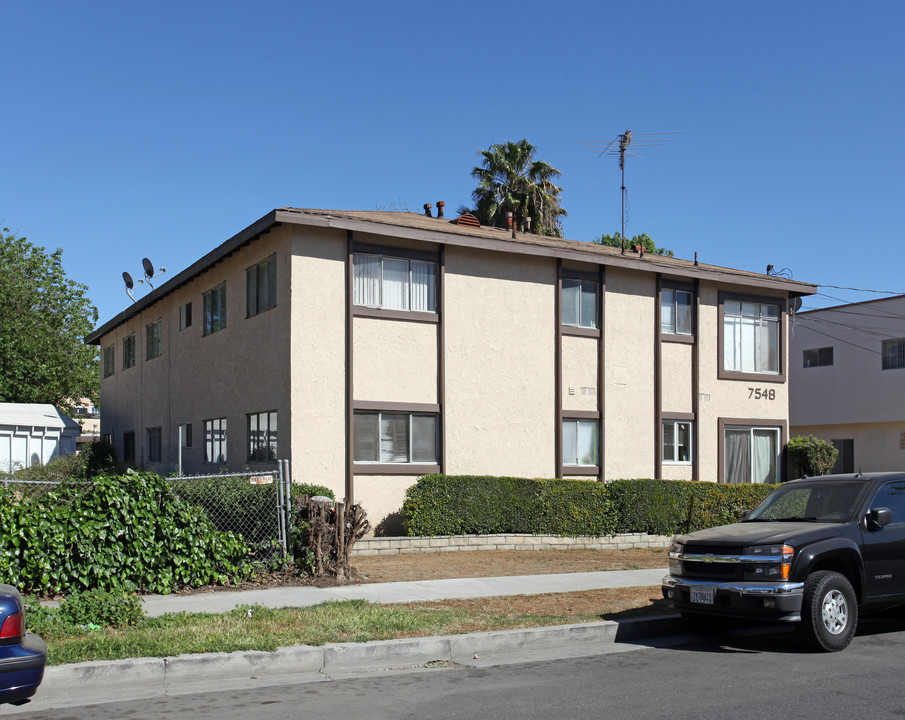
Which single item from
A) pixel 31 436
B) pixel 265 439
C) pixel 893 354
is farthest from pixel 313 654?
pixel 893 354

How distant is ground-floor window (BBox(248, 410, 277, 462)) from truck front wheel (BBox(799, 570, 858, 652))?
35.6 feet

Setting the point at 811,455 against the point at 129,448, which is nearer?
the point at 811,455

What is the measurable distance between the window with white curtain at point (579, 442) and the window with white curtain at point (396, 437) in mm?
3221

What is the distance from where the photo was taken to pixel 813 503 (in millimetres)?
9992

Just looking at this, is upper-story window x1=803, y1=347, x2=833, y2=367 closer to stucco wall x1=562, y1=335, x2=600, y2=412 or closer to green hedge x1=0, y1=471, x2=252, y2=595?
stucco wall x1=562, y1=335, x2=600, y2=412

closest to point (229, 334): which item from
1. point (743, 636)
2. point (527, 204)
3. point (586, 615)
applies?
point (586, 615)

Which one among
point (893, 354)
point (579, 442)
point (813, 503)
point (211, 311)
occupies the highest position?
point (211, 311)

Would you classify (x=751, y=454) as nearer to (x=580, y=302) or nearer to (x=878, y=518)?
(x=580, y=302)

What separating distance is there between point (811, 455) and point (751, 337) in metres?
3.16

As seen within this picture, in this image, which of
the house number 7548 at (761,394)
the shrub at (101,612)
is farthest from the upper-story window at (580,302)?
the shrub at (101,612)

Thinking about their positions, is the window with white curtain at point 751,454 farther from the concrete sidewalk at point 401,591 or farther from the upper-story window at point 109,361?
the upper-story window at point 109,361

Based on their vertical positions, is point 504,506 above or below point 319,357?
below

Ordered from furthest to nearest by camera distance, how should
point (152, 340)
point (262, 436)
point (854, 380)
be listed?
point (854, 380) → point (152, 340) → point (262, 436)

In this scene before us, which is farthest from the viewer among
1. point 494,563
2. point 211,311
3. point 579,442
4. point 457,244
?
point 211,311
